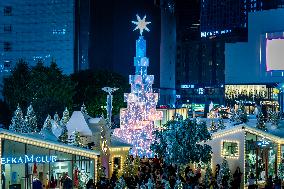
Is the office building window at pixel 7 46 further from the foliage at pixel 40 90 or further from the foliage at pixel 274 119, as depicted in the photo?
the foliage at pixel 274 119

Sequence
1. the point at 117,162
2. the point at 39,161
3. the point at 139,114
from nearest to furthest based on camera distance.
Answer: the point at 39,161
the point at 117,162
the point at 139,114

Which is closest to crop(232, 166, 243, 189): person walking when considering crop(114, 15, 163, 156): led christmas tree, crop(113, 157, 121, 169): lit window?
crop(113, 157, 121, 169): lit window

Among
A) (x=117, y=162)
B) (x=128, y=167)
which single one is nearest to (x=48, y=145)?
(x=128, y=167)

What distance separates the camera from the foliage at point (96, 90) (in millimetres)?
44562

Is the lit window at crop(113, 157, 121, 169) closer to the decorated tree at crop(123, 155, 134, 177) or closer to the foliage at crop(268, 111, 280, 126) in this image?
the decorated tree at crop(123, 155, 134, 177)

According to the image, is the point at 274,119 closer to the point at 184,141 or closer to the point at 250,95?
the point at 184,141

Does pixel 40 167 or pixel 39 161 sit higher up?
pixel 39 161

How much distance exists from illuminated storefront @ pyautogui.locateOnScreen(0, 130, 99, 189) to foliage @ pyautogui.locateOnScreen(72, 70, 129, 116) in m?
25.3

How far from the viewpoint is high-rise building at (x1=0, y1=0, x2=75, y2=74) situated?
55875 millimetres

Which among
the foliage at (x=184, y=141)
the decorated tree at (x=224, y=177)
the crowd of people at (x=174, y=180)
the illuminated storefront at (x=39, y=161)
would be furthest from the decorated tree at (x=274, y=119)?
the illuminated storefront at (x=39, y=161)

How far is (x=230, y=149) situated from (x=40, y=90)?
2136 centimetres

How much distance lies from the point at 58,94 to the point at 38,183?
2359 cm

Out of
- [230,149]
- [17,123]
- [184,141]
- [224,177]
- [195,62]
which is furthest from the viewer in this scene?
[195,62]

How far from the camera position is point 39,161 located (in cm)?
1728
